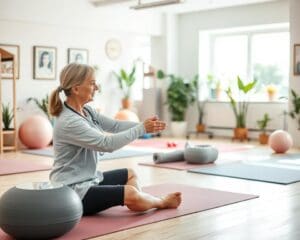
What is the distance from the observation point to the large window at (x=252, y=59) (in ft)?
29.6

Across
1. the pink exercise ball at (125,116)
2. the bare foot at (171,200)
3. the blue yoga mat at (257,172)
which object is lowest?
the blue yoga mat at (257,172)

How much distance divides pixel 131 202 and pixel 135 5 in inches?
239

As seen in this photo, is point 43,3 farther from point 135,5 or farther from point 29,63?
point 135,5

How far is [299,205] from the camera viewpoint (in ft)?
12.3

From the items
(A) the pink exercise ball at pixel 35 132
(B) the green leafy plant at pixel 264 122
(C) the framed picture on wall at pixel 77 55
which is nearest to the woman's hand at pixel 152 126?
(A) the pink exercise ball at pixel 35 132

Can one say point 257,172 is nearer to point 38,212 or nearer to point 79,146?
point 79,146

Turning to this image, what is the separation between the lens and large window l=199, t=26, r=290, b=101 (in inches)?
356

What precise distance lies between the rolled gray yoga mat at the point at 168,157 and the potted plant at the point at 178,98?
366 cm

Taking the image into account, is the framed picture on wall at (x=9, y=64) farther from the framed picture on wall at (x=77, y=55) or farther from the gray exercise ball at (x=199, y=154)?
the gray exercise ball at (x=199, y=154)

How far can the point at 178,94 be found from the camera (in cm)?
962

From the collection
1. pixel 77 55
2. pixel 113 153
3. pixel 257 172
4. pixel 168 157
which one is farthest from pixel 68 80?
pixel 77 55

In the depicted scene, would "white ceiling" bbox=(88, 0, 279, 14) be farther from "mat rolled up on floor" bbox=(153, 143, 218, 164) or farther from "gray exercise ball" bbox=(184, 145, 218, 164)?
"gray exercise ball" bbox=(184, 145, 218, 164)

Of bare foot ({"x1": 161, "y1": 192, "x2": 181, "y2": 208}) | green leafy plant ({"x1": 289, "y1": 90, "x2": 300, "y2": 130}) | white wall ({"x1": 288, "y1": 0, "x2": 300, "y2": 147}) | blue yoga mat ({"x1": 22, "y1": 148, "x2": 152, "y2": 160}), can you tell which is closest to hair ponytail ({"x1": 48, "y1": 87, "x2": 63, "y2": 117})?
bare foot ({"x1": 161, "y1": 192, "x2": 181, "y2": 208})

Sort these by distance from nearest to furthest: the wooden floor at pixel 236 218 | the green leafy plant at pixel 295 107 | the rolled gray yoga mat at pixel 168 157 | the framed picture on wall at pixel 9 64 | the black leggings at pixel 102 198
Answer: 1. the wooden floor at pixel 236 218
2. the black leggings at pixel 102 198
3. the rolled gray yoga mat at pixel 168 157
4. the framed picture on wall at pixel 9 64
5. the green leafy plant at pixel 295 107
